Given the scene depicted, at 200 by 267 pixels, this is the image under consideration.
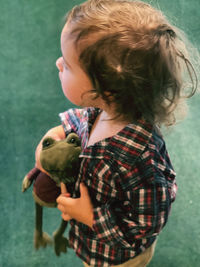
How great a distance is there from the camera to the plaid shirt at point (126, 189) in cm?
74

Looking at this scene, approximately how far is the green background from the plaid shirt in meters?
0.55

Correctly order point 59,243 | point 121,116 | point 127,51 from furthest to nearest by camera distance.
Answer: point 59,243
point 121,116
point 127,51

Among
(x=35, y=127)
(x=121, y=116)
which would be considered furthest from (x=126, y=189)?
(x=35, y=127)

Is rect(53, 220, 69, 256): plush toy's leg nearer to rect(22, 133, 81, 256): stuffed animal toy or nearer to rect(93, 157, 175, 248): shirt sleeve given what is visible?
rect(22, 133, 81, 256): stuffed animal toy

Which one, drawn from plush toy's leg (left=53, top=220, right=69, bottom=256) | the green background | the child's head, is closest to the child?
the child's head

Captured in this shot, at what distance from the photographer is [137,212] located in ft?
2.47

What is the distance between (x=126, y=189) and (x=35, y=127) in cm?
76

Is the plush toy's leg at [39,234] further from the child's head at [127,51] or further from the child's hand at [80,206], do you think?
the child's head at [127,51]

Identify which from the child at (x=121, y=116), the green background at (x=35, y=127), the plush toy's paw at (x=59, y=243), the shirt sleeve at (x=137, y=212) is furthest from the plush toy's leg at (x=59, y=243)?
the green background at (x=35, y=127)

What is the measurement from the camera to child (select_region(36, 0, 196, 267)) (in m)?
0.68

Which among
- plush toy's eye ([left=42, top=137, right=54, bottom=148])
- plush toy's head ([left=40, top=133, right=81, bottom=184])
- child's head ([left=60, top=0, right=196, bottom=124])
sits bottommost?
plush toy's head ([left=40, top=133, right=81, bottom=184])

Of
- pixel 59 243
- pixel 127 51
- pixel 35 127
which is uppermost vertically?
pixel 127 51

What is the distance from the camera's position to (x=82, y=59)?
698 millimetres

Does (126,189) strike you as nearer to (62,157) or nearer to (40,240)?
(62,157)
